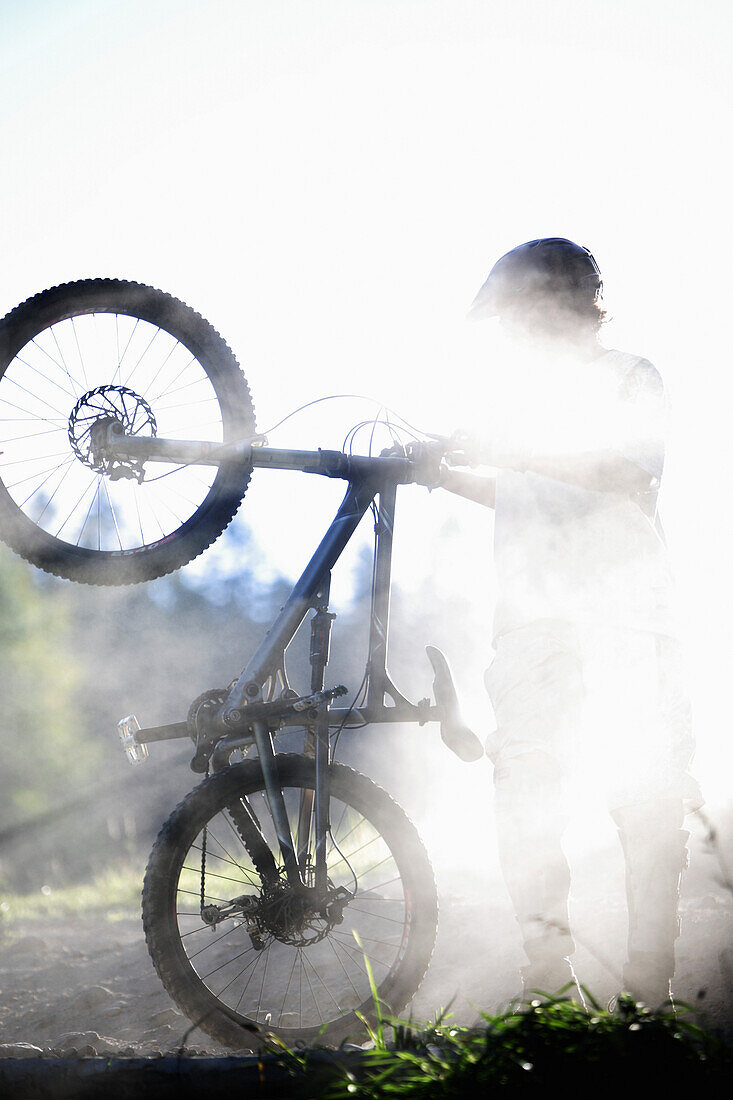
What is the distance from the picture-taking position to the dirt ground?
3494 mm

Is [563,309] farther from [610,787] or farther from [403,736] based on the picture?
[403,736]

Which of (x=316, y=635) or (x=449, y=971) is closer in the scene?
(x=316, y=635)

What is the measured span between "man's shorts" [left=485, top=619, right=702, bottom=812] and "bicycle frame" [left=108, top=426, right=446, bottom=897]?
19.6 inches

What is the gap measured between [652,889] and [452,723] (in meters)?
0.95

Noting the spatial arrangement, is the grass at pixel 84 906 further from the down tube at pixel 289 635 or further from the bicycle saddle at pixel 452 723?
the bicycle saddle at pixel 452 723

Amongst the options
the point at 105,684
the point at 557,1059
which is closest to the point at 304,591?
the point at 557,1059

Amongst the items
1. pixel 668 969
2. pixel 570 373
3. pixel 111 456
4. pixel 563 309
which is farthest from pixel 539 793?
pixel 111 456

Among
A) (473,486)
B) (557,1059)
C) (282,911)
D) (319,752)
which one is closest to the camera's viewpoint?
(557,1059)

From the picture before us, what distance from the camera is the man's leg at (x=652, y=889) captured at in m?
2.79

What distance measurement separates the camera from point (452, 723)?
337 centimetres

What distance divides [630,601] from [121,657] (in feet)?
77.3

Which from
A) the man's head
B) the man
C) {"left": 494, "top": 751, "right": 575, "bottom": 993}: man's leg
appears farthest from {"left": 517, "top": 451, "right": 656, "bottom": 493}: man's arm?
{"left": 494, "top": 751, "right": 575, "bottom": 993}: man's leg

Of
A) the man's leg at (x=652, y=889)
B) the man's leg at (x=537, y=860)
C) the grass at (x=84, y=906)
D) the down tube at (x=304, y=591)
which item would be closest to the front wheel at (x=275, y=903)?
the down tube at (x=304, y=591)

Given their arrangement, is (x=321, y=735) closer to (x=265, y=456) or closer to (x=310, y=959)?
(x=265, y=456)
